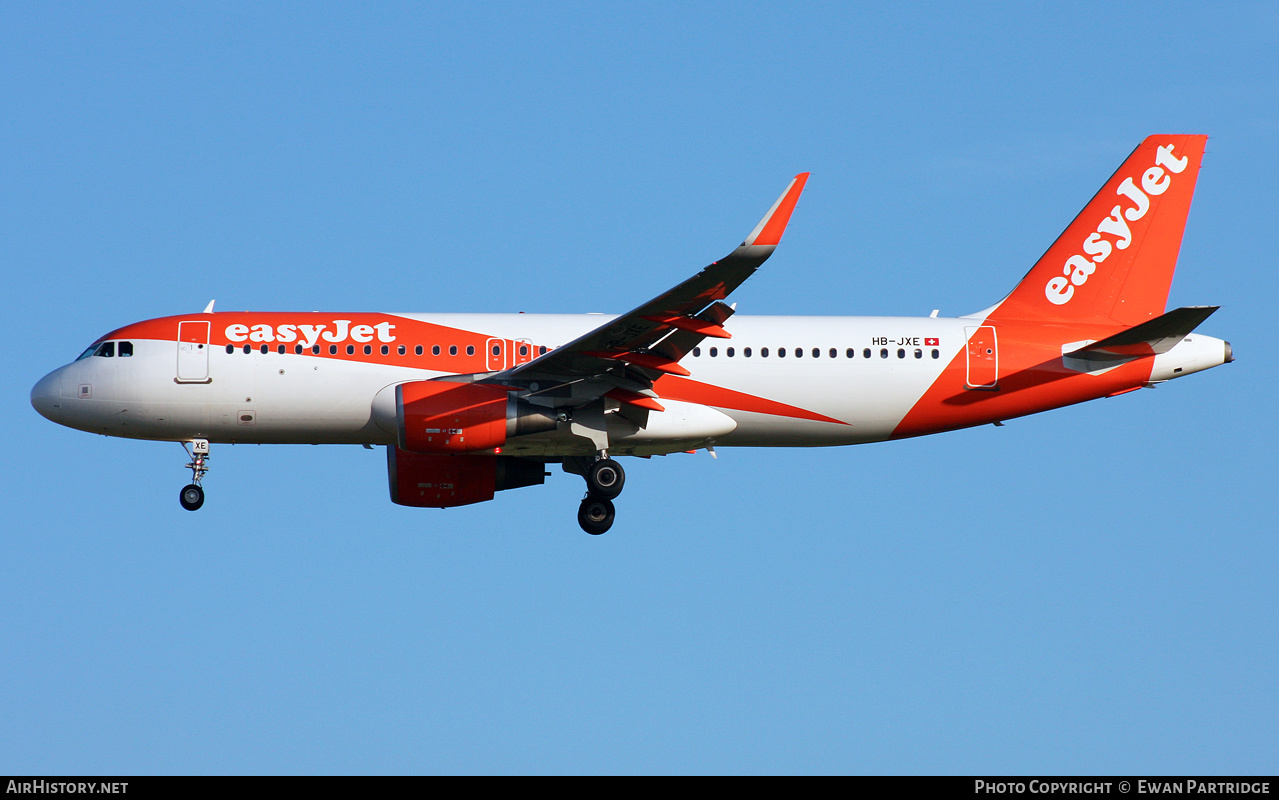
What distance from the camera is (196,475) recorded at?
3183cm

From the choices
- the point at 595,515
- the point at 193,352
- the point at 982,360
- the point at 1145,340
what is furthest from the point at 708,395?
the point at 193,352

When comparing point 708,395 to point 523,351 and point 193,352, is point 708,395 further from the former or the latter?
point 193,352

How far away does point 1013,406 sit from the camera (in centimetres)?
3228

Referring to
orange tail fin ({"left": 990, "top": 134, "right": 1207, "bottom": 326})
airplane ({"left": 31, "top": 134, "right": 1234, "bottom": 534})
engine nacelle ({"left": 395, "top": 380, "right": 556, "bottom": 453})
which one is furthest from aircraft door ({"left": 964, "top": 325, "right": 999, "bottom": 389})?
engine nacelle ({"left": 395, "top": 380, "right": 556, "bottom": 453})

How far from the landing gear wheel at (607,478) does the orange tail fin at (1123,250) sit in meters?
9.28

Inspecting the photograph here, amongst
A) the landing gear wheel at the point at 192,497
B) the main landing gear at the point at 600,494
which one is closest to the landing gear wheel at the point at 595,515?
the main landing gear at the point at 600,494

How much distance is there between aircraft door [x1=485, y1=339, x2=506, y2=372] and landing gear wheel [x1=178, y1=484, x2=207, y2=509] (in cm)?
696

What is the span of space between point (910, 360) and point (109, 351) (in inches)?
685

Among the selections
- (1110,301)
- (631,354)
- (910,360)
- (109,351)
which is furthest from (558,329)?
(1110,301)

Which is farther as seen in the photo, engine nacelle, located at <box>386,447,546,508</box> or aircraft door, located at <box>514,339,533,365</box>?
engine nacelle, located at <box>386,447,546,508</box>

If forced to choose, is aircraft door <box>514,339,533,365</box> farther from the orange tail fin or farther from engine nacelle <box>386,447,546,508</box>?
the orange tail fin

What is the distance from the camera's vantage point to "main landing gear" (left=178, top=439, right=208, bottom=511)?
104ft
